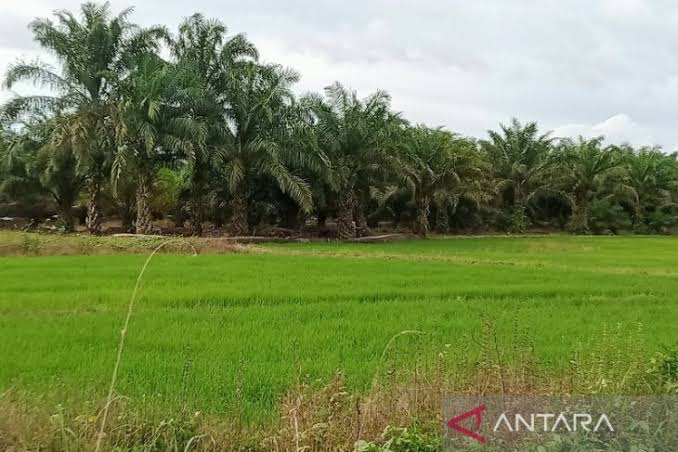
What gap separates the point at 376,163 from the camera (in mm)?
28578

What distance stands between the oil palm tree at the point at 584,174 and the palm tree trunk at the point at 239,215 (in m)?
21.6

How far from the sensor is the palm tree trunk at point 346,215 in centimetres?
2917

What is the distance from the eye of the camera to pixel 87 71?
78.2 feet

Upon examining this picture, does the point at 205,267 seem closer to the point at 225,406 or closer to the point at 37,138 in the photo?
the point at 225,406

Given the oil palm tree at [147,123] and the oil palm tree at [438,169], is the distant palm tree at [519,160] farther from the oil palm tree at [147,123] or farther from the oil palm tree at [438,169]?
the oil palm tree at [147,123]

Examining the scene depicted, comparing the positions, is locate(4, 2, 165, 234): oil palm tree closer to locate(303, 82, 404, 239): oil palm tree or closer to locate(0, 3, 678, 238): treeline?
locate(0, 3, 678, 238): treeline

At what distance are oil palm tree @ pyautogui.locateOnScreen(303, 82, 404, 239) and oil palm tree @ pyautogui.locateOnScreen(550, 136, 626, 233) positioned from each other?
15344 mm

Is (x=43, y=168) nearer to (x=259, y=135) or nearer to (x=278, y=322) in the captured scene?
(x=259, y=135)

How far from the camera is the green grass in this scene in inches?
212

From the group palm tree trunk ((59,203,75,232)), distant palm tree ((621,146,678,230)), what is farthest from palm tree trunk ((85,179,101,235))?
distant palm tree ((621,146,678,230))

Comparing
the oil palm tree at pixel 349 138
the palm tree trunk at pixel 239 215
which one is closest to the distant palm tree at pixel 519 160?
the oil palm tree at pixel 349 138

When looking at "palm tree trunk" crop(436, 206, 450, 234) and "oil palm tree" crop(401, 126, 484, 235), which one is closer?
"oil palm tree" crop(401, 126, 484, 235)

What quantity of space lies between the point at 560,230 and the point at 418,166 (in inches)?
622

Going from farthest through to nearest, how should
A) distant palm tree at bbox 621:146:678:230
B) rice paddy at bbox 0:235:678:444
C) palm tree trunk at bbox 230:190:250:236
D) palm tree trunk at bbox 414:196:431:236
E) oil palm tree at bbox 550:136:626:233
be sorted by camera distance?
distant palm tree at bbox 621:146:678:230 → oil palm tree at bbox 550:136:626:233 → palm tree trunk at bbox 414:196:431:236 → palm tree trunk at bbox 230:190:250:236 → rice paddy at bbox 0:235:678:444
